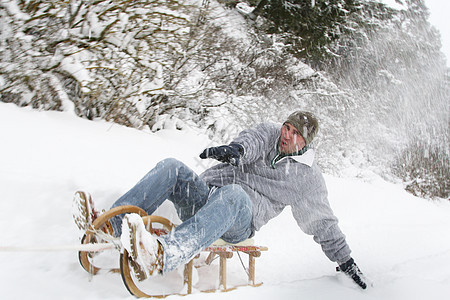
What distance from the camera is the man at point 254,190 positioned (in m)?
1.69

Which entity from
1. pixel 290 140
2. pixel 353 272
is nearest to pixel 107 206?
pixel 290 140

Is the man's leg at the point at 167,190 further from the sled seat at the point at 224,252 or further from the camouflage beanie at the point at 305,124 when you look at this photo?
the camouflage beanie at the point at 305,124

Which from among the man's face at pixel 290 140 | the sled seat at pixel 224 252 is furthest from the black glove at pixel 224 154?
the sled seat at pixel 224 252

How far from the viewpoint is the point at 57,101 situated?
3604mm

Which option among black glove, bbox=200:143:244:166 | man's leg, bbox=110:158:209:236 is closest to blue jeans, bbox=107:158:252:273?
man's leg, bbox=110:158:209:236

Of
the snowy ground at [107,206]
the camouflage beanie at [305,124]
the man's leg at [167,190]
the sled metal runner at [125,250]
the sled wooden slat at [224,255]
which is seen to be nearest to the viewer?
the sled metal runner at [125,250]

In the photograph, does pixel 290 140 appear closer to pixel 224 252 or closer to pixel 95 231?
pixel 224 252

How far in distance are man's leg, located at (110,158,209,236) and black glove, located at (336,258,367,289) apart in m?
0.91

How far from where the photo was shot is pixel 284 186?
2.04 m

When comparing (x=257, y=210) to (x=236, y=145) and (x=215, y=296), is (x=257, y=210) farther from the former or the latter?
(x=215, y=296)

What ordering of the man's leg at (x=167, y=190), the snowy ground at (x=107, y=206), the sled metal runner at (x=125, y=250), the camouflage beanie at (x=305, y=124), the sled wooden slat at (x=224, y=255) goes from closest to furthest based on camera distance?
the sled metal runner at (x=125, y=250) < the snowy ground at (x=107, y=206) < the man's leg at (x=167, y=190) < the sled wooden slat at (x=224, y=255) < the camouflage beanie at (x=305, y=124)

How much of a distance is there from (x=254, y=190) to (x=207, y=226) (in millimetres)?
584

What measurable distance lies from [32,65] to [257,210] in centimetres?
285

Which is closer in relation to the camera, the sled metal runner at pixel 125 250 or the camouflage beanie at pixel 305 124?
the sled metal runner at pixel 125 250
